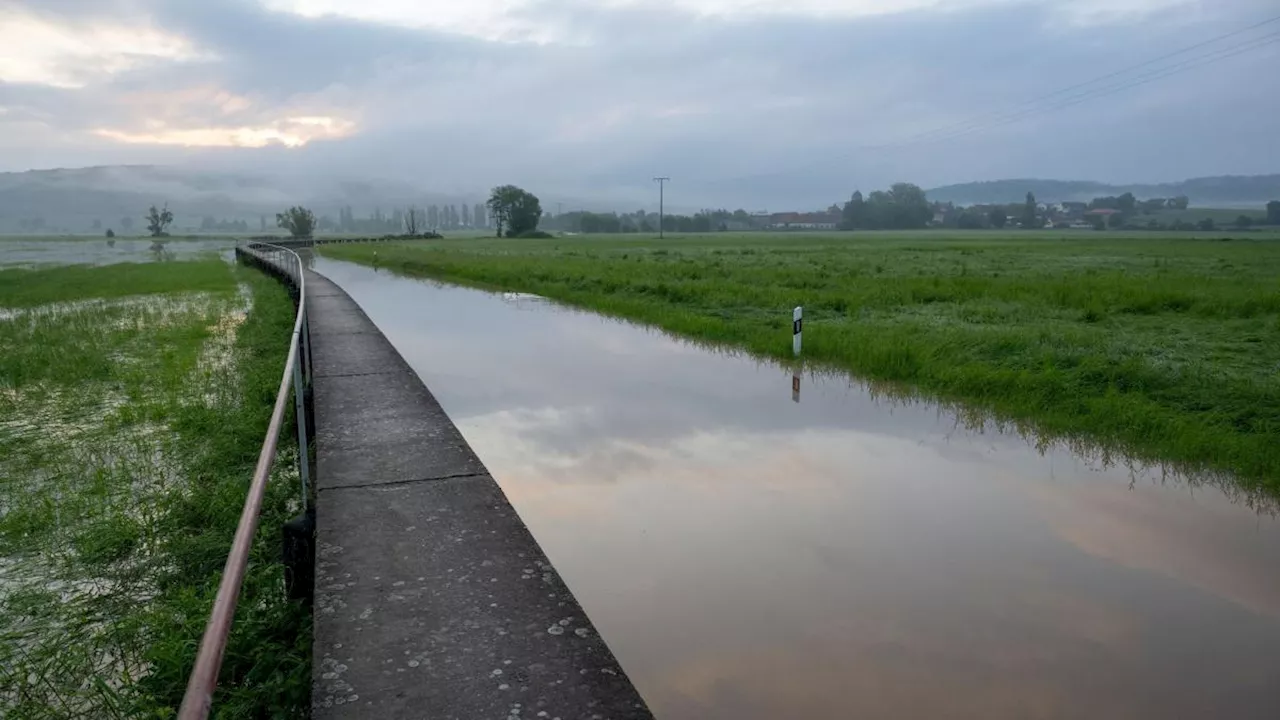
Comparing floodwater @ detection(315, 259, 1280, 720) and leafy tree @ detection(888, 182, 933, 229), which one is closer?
floodwater @ detection(315, 259, 1280, 720)

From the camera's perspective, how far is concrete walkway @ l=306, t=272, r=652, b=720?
127 inches

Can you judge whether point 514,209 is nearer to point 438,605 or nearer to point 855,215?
point 855,215

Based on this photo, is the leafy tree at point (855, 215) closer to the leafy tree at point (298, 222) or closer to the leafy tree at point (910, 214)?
the leafy tree at point (910, 214)

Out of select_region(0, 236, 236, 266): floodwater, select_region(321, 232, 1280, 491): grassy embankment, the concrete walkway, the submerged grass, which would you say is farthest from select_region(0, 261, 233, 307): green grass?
the concrete walkway

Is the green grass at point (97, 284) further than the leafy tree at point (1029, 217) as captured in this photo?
No

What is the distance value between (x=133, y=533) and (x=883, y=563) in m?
4.52

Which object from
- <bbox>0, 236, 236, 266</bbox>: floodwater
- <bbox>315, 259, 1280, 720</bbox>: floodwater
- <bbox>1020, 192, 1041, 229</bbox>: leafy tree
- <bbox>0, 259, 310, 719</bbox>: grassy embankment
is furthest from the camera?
<bbox>1020, 192, 1041, 229</bbox>: leafy tree

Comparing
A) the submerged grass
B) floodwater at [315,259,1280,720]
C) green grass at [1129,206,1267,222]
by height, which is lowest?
floodwater at [315,259,1280,720]

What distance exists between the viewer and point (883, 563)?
4.86 m

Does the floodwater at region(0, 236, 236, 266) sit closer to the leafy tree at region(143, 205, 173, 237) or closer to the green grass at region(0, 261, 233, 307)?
the green grass at region(0, 261, 233, 307)

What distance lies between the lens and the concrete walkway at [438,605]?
322 centimetres

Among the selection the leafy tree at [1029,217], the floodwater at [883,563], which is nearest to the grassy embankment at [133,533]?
the floodwater at [883,563]

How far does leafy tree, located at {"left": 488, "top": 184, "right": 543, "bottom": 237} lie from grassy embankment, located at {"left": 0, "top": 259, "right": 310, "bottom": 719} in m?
115

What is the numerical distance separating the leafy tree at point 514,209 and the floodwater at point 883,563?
11922 centimetres
